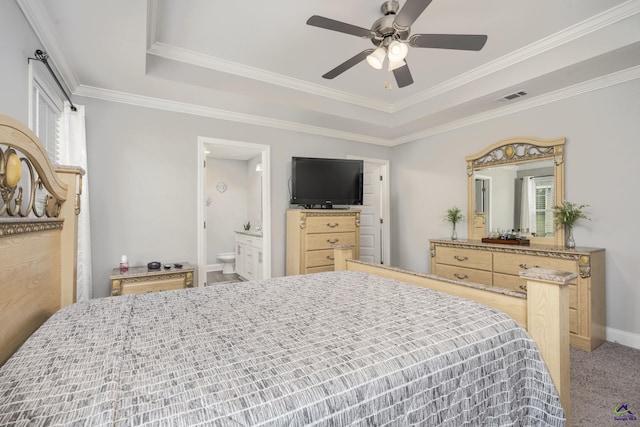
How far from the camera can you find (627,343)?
2707 millimetres

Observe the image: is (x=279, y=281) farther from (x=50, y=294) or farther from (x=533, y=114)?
(x=533, y=114)

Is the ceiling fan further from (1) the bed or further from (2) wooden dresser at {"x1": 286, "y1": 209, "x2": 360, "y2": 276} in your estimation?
(2) wooden dresser at {"x1": 286, "y1": 209, "x2": 360, "y2": 276}

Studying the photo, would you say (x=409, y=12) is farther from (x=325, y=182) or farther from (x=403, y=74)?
(x=325, y=182)

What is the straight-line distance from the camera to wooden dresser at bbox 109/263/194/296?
2779 millimetres

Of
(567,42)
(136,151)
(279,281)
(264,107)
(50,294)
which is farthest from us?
(264,107)

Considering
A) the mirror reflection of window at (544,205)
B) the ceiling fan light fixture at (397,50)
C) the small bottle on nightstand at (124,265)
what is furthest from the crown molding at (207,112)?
the mirror reflection of window at (544,205)

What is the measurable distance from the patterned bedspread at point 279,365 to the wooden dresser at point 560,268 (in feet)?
6.48

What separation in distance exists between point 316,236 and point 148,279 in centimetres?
189

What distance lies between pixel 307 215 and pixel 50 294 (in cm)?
263

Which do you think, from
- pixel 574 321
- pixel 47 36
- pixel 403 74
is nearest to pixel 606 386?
pixel 574 321

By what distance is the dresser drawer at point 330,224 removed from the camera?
379 cm

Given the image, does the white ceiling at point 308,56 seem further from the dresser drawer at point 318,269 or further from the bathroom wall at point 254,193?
the bathroom wall at point 254,193

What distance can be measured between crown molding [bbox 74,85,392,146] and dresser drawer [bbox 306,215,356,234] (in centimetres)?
137

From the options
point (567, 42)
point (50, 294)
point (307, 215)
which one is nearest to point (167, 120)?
point (307, 215)
